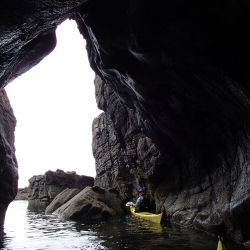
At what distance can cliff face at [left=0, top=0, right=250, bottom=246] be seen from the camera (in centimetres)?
1050

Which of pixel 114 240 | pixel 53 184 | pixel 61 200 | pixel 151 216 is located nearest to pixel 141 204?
pixel 151 216

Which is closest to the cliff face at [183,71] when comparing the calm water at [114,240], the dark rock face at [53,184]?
the calm water at [114,240]

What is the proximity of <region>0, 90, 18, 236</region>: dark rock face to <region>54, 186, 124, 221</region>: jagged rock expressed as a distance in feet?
23.0

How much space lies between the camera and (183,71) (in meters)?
13.6

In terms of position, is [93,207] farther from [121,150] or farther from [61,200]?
[121,150]

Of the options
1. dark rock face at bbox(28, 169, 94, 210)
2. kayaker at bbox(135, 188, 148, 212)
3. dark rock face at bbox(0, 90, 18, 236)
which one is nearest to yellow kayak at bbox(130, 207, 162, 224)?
kayaker at bbox(135, 188, 148, 212)

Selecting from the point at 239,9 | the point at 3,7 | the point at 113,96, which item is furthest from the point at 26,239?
the point at 113,96

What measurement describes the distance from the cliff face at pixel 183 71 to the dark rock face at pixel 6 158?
4623mm

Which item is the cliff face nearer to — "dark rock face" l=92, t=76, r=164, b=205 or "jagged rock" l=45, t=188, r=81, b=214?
"dark rock face" l=92, t=76, r=164, b=205

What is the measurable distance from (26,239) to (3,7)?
12.5 meters

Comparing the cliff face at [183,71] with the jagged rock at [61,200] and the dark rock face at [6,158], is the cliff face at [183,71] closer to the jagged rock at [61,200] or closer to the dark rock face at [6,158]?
the dark rock face at [6,158]

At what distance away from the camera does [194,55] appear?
40.3 ft

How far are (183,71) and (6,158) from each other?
10692mm

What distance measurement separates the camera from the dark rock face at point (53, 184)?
166 feet
